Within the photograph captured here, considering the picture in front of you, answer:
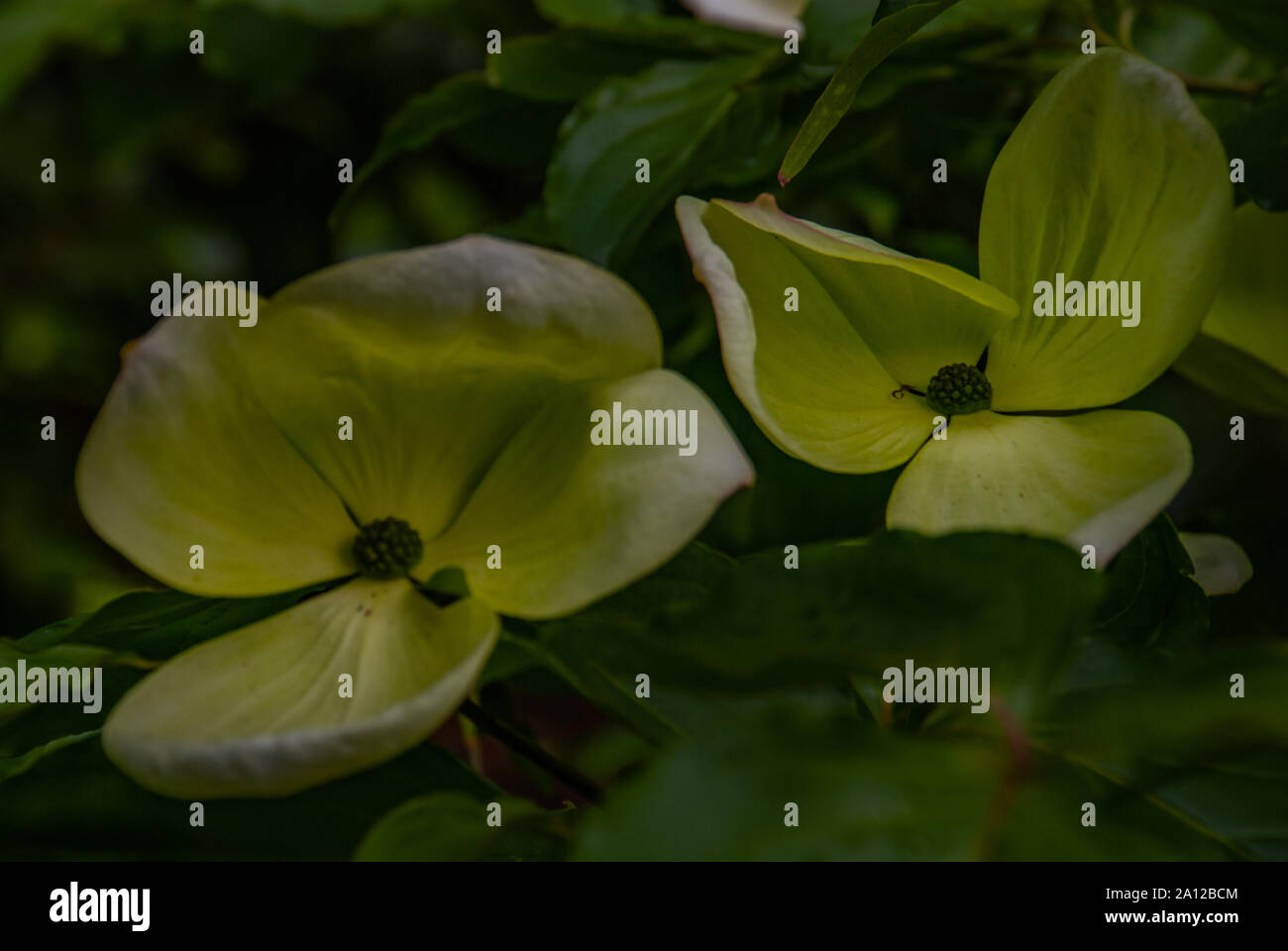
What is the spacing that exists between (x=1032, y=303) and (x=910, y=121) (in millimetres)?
238

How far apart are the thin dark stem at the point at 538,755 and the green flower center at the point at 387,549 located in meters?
0.04

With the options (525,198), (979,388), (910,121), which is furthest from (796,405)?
(525,198)

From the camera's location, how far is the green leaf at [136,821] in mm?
262

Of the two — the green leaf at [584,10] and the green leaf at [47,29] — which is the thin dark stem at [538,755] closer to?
the green leaf at [584,10]

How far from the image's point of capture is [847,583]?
8.2 inches

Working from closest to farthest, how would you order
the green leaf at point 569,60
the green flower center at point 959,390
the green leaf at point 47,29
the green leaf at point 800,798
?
the green leaf at point 800,798, the green flower center at point 959,390, the green leaf at point 569,60, the green leaf at point 47,29

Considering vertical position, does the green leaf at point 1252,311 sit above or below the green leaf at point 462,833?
above

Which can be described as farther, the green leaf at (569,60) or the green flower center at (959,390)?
the green leaf at (569,60)

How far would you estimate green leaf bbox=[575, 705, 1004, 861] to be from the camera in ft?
0.61

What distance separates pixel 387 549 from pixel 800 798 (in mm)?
137

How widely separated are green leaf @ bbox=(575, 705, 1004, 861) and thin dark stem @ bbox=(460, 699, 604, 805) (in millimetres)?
72

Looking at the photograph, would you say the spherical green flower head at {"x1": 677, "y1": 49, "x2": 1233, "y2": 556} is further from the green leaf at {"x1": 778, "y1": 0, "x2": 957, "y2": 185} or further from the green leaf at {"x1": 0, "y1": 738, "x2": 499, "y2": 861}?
the green leaf at {"x1": 0, "y1": 738, "x2": 499, "y2": 861}

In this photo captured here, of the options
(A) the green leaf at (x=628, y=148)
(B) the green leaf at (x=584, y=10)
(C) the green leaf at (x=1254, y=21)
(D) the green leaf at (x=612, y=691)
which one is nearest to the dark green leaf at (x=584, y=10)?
(B) the green leaf at (x=584, y=10)
